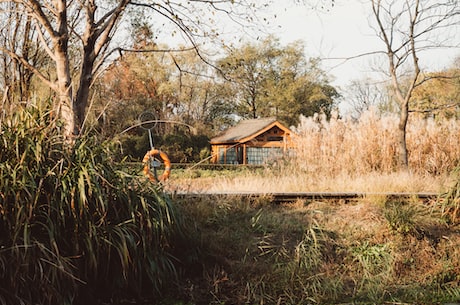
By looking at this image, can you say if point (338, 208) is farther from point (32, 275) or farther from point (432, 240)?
point (32, 275)

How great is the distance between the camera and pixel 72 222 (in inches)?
159

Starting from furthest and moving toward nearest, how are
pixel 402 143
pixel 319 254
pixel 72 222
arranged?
pixel 402 143, pixel 319 254, pixel 72 222

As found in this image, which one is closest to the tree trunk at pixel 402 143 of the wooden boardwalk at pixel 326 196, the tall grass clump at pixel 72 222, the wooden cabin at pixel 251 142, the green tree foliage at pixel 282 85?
the wooden boardwalk at pixel 326 196

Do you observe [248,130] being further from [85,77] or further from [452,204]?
[452,204]

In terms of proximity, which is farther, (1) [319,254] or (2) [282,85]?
(2) [282,85]

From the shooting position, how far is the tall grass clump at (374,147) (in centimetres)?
1017

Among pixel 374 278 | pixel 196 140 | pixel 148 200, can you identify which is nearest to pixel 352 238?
pixel 374 278

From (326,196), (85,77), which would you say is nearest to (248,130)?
(85,77)

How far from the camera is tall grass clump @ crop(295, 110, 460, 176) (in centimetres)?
1017

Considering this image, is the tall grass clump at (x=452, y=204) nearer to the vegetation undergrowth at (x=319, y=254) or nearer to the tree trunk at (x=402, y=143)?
the vegetation undergrowth at (x=319, y=254)

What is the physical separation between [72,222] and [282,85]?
102 ft

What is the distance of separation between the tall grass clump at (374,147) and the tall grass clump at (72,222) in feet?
19.4

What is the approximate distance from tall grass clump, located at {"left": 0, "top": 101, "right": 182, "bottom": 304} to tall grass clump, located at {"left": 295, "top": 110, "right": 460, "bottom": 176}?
5.93 meters

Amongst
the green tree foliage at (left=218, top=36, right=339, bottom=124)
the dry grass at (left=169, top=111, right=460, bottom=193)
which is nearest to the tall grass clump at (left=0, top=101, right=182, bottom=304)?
the dry grass at (left=169, top=111, right=460, bottom=193)
